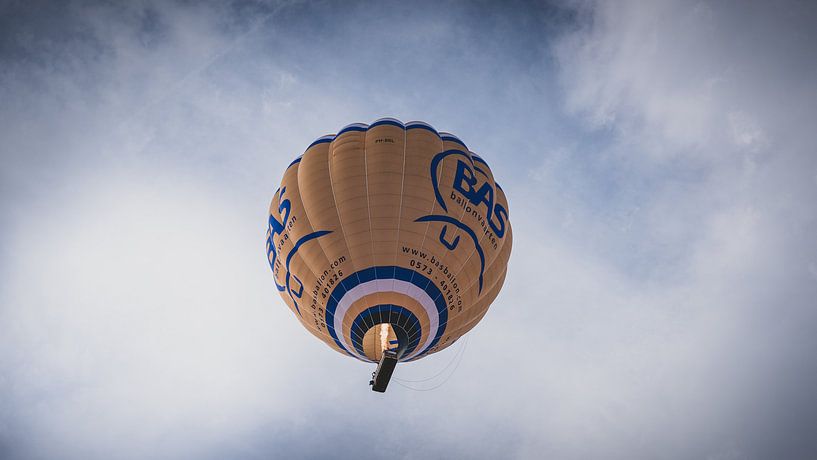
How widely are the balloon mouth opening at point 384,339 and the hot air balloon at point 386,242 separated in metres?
0.03

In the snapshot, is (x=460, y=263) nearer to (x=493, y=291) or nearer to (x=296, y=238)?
(x=493, y=291)

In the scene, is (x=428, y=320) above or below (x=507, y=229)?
below

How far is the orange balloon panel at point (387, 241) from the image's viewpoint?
37.9ft

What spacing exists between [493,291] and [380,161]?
16.8ft

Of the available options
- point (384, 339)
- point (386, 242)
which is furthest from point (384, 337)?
point (386, 242)

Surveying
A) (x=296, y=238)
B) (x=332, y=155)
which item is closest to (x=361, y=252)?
(x=296, y=238)

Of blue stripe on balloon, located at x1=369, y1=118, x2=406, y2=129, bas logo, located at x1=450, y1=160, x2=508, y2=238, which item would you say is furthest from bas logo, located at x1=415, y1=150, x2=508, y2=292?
blue stripe on balloon, located at x1=369, y1=118, x2=406, y2=129

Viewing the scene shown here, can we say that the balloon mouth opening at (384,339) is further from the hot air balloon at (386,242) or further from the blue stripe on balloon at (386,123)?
the blue stripe on balloon at (386,123)

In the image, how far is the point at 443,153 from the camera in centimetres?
1284

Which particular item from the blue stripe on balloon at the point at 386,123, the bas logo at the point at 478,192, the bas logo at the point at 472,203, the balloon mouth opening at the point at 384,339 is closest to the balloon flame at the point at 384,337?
the balloon mouth opening at the point at 384,339

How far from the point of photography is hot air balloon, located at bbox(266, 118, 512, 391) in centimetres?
1153

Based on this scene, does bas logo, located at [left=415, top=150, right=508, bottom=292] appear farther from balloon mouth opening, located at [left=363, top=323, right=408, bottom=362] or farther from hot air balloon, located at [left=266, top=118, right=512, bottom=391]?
balloon mouth opening, located at [left=363, top=323, right=408, bottom=362]

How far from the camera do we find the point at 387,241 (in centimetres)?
Result: 1157

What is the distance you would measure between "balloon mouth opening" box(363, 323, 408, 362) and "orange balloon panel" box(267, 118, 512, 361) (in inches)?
1.1
